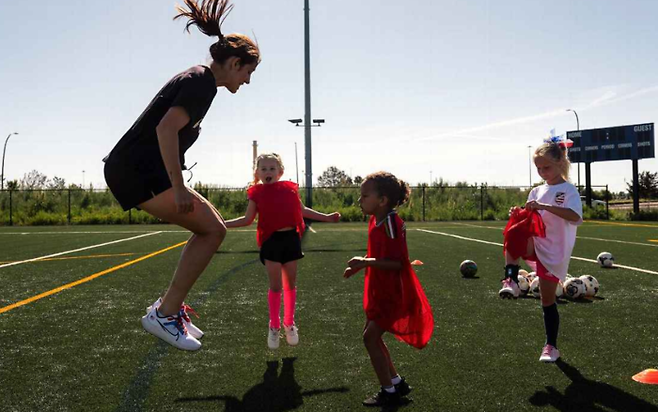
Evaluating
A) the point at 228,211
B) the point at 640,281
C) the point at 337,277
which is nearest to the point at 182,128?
the point at 337,277

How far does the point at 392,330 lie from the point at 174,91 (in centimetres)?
190

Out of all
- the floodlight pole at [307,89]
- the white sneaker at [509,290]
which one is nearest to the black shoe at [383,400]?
the white sneaker at [509,290]

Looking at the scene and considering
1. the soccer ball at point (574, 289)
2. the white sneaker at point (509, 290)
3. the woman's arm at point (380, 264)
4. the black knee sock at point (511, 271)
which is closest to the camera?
the woman's arm at point (380, 264)

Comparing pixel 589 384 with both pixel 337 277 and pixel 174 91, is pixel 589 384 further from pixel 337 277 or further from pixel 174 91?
pixel 337 277

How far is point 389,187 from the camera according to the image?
11.2 feet

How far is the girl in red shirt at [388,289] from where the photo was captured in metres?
3.26

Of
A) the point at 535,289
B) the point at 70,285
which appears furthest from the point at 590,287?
the point at 70,285

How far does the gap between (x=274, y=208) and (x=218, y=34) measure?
59.6 inches

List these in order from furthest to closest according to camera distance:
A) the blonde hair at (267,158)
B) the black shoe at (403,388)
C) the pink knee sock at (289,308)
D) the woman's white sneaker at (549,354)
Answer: the blonde hair at (267,158), the pink knee sock at (289,308), the woman's white sneaker at (549,354), the black shoe at (403,388)

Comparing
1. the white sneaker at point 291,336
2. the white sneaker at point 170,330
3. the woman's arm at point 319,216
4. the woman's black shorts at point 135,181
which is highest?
the woman's black shorts at point 135,181

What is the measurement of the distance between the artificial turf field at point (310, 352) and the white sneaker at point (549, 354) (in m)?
0.09

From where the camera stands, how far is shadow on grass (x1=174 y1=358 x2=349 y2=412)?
3.13m

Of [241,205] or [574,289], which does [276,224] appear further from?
[241,205]

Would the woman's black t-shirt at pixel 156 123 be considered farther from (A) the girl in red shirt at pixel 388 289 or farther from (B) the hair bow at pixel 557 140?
(B) the hair bow at pixel 557 140
